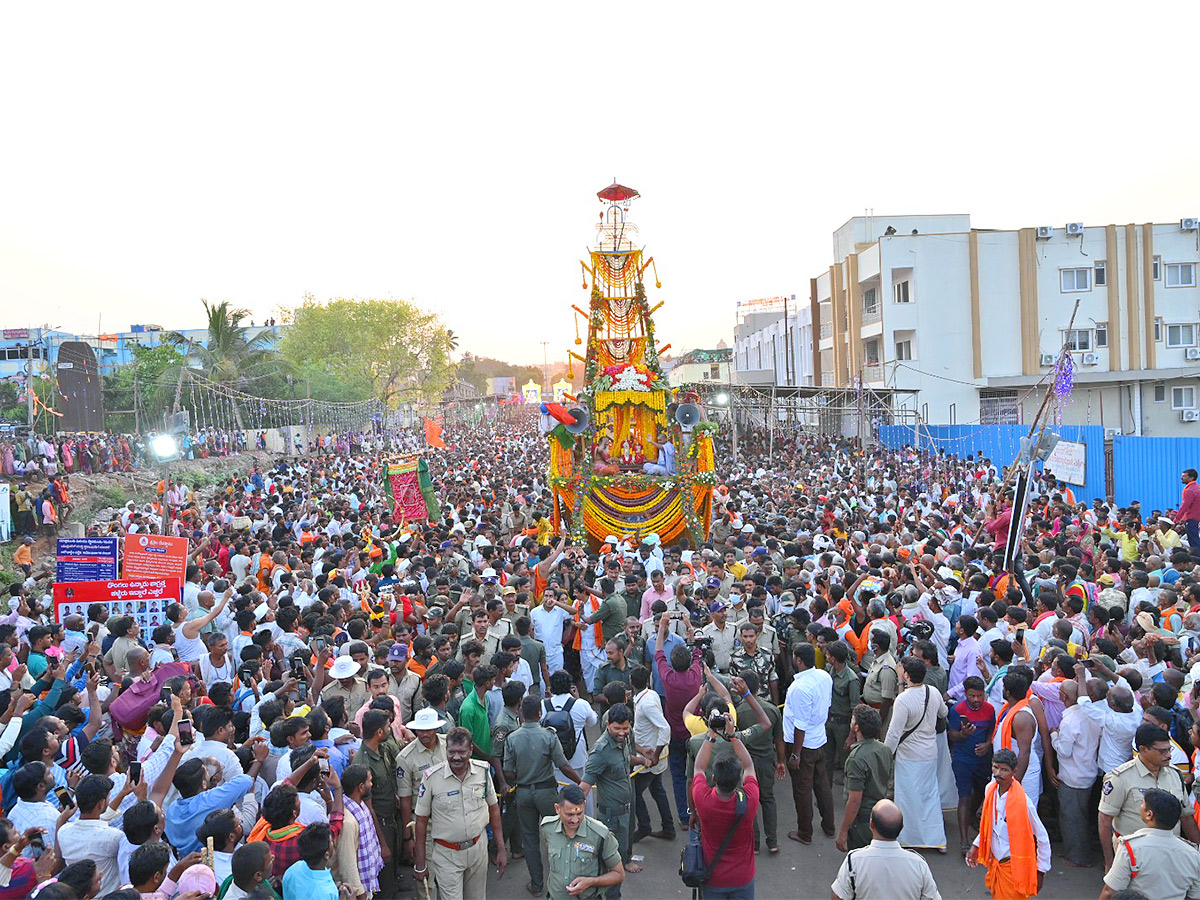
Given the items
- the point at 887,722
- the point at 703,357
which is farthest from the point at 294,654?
the point at 703,357

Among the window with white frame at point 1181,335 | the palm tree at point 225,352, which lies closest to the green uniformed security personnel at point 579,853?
the palm tree at point 225,352

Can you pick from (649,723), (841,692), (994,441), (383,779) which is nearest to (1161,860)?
(841,692)

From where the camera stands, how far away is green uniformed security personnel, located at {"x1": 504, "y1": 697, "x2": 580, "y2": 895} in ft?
16.8

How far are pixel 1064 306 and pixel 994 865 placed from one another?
29.4 meters

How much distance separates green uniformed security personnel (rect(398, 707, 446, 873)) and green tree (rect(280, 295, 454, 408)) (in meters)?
45.7

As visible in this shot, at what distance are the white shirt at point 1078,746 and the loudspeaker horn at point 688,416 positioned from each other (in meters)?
9.75

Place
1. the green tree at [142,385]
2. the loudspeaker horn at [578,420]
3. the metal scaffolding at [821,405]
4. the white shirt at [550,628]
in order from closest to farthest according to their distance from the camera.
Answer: the white shirt at [550,628] < the loudspeaker horn at [578,420] < the metal scaffolding at [821,405] < the green tree at [142,385]

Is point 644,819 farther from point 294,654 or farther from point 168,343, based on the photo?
point 168,343

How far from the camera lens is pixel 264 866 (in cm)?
355

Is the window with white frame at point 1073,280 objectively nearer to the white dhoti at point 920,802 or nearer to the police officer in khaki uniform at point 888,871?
the white dhoti at point 920,802

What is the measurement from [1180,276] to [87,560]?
33.5 m

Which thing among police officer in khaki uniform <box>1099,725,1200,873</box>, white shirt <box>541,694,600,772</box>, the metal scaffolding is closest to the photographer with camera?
white shirt <box>541,694,600,772</box>

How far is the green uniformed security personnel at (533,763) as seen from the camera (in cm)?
511

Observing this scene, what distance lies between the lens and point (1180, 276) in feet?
98.2
